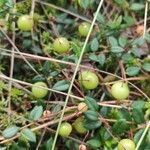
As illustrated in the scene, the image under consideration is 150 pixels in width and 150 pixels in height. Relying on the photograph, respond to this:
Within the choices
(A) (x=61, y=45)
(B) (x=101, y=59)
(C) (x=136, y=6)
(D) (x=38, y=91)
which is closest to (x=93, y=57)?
(B) (x=101, y=59)

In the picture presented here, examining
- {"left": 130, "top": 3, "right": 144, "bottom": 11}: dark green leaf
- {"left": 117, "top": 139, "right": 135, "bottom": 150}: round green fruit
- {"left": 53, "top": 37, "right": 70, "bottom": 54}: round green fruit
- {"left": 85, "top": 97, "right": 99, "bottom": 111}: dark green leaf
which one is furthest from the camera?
{"left": 130, "top": 3, "right": 144, "bottom": 11}: dark green leaf

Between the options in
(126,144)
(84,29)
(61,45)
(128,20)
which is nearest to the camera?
(126,144)

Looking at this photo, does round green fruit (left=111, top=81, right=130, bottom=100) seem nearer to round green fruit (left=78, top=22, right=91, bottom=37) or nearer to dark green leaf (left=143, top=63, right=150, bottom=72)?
dark green leaf (left=143, top=63, right=150, bottom=72)

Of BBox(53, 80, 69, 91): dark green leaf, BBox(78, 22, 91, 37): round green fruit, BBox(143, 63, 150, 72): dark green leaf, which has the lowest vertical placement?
BBox(53, 80, 69, 91): dark green leaf

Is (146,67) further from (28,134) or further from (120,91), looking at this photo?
(28,134)

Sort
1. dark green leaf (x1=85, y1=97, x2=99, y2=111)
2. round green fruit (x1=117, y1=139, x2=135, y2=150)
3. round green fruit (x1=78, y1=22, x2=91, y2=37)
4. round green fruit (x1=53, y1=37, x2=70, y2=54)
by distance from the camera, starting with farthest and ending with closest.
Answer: round green fruit (x1=78, y1=22, x2=91, y2=37) → round green fruit (x1=53, y1=37, x2=70, y2=54) → dark green leaf (x1=85, y1=97, x2=99, y2=111) → round green fruit (x1=117, y1=139, x2=135, y2=150)

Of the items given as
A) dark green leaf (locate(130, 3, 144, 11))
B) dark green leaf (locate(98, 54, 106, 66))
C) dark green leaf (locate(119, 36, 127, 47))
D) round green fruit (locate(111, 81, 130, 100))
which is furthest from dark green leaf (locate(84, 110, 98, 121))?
dark green leaf (locate(130, 3, 144, 11))
